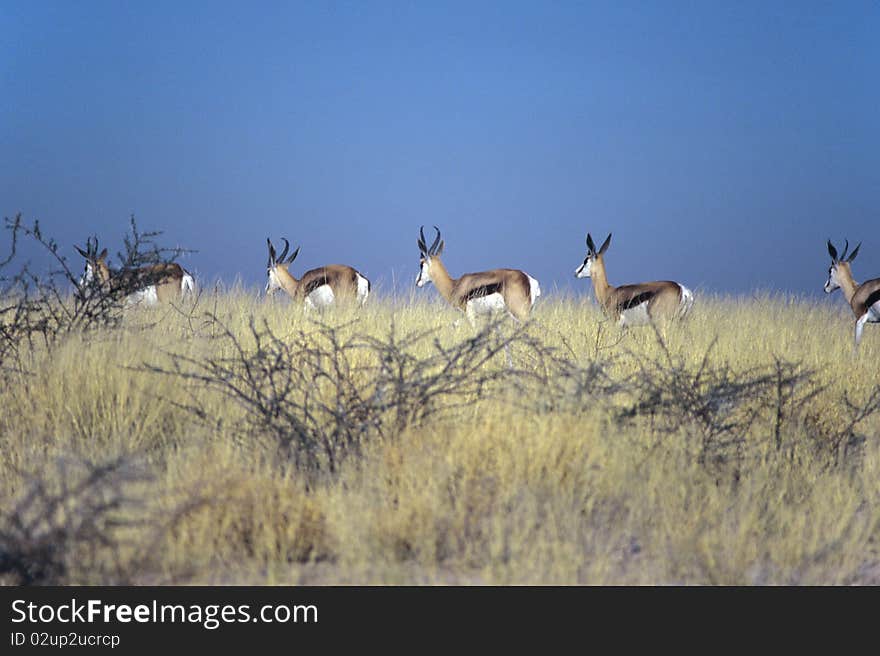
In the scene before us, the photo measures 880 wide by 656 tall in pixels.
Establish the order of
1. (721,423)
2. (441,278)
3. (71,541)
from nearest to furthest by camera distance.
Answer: (71,541) < (721,423) < (441,278)

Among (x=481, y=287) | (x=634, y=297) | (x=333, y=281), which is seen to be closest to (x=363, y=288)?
(x=333, y=281)

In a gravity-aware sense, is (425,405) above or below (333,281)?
below

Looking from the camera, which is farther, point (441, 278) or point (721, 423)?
point (441, 278)

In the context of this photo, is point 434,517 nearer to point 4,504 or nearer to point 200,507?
point 200,507

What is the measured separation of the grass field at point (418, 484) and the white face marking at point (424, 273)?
321 inches

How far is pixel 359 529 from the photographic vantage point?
440cm

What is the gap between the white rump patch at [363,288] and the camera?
668 inches

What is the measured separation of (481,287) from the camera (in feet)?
48.4

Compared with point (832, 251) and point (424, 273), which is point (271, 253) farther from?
point (832, 251)

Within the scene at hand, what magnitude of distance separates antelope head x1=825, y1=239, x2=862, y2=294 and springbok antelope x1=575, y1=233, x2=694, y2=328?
2779 mm

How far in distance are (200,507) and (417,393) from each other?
176 centimetres

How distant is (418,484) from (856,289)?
12844 millimetres
